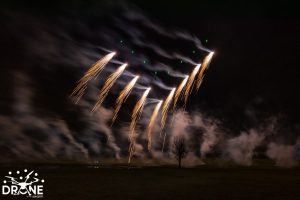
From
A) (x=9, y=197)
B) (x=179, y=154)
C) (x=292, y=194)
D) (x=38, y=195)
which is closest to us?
(x=9, y=197)

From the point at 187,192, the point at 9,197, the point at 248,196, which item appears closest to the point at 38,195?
the point at 9,197

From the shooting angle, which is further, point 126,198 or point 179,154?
point 179,154

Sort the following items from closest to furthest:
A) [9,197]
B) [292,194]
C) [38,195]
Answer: [9,197]
[38,195]
[292,194]

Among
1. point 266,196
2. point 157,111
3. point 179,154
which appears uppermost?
point 179,154

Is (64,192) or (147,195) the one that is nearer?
(147,195)

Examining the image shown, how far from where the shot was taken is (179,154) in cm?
8806

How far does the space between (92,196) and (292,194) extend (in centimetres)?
1345

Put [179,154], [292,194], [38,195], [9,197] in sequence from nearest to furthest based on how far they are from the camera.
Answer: [9,197]
[38,195]
[292,194]
[179,154]

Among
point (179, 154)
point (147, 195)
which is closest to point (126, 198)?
point (147, 195)

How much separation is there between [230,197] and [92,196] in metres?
8.93

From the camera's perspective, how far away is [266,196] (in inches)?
827

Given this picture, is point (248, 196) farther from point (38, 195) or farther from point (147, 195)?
point (38, 195)

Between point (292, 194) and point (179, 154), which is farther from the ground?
point (179, 154)

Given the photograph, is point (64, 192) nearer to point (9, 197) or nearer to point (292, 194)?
point (9, 197)
